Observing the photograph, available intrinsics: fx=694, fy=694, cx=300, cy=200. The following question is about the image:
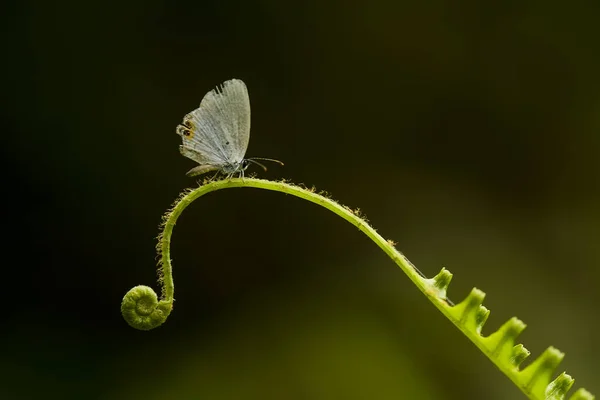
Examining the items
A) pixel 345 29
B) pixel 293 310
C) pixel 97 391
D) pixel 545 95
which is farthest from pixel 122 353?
pixel 545 95

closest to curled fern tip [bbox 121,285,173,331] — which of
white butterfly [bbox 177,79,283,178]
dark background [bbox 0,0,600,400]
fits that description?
white butterfly [bbox 177,79,283,178]

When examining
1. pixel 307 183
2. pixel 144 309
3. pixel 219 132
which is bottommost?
pixel 144 309

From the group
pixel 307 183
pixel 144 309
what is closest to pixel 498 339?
pixel 144 309

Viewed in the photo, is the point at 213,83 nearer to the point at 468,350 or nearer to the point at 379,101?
the point at 379,101

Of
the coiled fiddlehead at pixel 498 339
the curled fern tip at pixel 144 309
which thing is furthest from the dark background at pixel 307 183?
the coiled fiddlehead at pixel 498 339

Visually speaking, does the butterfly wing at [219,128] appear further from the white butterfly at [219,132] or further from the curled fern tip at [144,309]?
the curled fern tip at [144,309]

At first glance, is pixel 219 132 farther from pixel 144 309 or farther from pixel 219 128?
pixel 144 309
